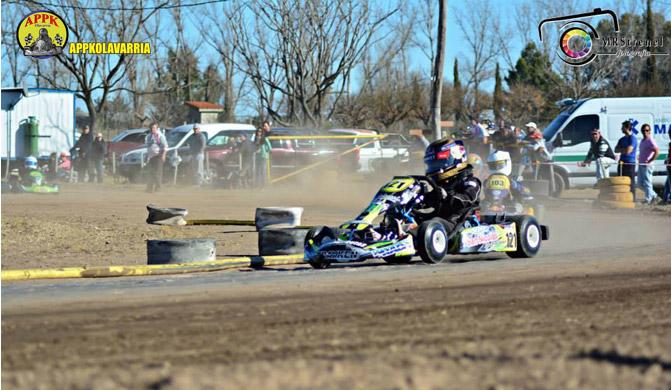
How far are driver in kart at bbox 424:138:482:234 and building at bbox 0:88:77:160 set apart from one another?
884 inches

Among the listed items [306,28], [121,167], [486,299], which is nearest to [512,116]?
[306,28]

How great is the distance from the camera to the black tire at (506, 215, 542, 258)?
1126cm

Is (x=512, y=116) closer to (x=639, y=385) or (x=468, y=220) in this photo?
(x=468, y=220)

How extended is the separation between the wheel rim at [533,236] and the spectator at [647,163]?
10057 millimetres

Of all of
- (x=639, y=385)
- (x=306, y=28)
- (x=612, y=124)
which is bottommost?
(x=639, y=385)

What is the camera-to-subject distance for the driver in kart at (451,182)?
35.7ft

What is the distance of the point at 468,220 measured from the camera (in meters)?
11.0

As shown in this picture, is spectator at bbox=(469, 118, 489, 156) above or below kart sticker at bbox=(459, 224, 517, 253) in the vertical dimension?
above

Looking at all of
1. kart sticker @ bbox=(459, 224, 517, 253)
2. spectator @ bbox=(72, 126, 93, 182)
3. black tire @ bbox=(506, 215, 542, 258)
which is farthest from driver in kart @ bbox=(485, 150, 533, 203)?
spectator @ bbox=(72, 126, 93, 182)

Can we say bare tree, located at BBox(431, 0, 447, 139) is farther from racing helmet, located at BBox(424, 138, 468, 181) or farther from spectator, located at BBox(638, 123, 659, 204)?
racing helmet, located at BBox(424, 138, 468, 181)

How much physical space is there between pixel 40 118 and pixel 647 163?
773 inches

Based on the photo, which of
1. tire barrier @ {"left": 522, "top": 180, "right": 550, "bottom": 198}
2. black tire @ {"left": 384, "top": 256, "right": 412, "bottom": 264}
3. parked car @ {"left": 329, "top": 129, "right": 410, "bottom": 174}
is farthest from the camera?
parked car @ {"left": 329, "top": 129, "right": 410, "bottom": 174}

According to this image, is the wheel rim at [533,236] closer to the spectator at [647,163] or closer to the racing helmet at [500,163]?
the racing helmet at [500,163]

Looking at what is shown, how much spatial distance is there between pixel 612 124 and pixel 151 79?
3252 cm
